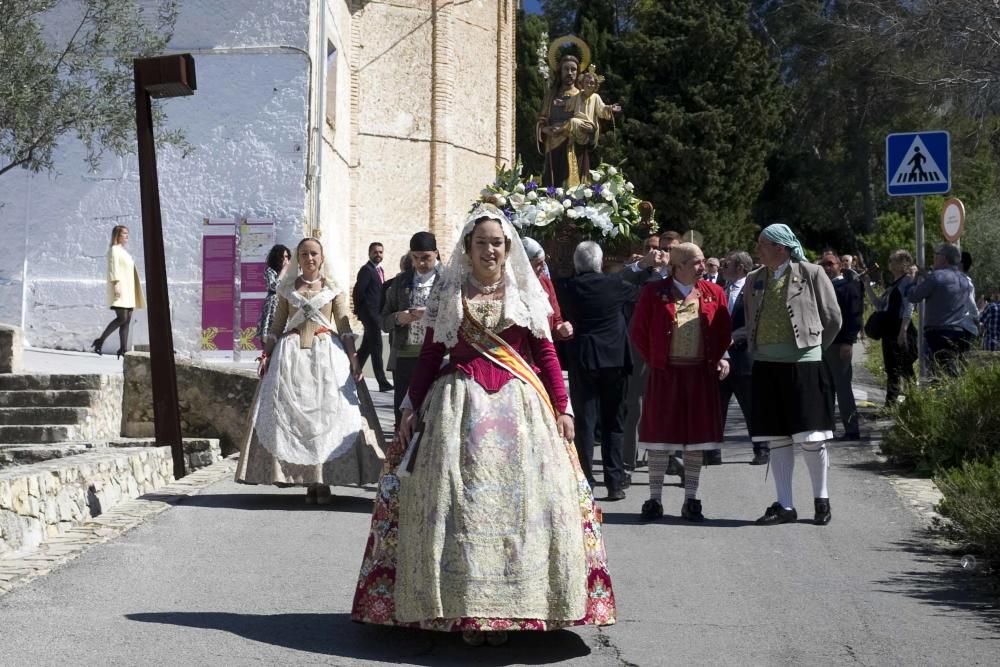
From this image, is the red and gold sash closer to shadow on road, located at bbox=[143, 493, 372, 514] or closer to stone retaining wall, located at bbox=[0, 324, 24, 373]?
shadow on road, located at bbox=[143, 493, 372, 514]

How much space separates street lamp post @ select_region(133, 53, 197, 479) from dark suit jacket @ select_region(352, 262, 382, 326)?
7.08 metres

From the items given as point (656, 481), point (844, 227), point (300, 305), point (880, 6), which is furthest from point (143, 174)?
point (844, 227)

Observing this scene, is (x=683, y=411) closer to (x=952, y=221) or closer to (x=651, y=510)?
(x=651, y=510)

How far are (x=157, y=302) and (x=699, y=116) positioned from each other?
3185 cm

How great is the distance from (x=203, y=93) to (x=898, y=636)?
1931 cm

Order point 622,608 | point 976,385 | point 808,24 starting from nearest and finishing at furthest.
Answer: point 622,608
point 976,385
point 808,24

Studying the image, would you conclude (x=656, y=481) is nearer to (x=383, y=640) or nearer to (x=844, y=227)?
(x=383, y=640)

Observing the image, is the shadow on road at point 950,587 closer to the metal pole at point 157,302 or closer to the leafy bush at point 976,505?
the leafy bush at point 976,505

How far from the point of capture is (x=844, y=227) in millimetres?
50969

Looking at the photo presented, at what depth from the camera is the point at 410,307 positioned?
37.6 ft

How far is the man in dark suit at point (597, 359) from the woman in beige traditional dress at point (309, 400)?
5.13 ft

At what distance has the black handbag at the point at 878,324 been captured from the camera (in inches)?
589

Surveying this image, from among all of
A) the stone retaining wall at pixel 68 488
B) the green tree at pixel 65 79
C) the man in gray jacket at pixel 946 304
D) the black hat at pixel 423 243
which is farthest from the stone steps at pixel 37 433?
the man in gray jacket at pixel 946 304

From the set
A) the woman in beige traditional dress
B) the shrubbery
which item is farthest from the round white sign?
the woman in beige traditional dress
